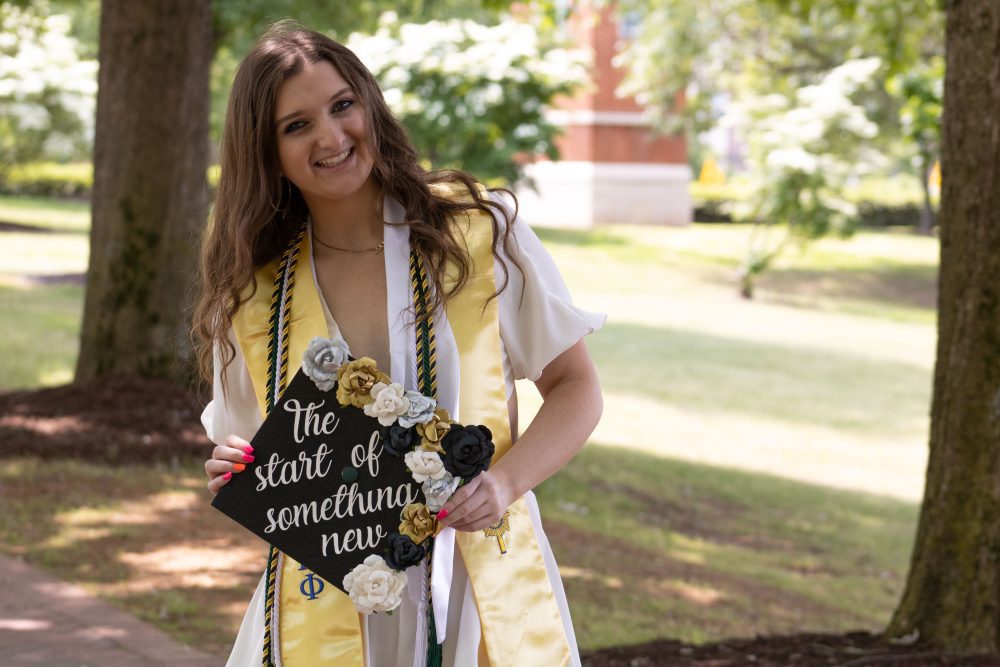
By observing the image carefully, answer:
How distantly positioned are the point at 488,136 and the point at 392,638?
16.0 metres

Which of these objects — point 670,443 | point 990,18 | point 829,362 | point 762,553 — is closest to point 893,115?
point 829,362

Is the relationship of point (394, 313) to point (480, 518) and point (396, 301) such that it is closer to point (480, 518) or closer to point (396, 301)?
point (396, 301)

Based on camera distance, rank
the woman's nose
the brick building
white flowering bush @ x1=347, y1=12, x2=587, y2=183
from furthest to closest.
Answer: the brick building < white flowering bush @ x1=347, y1=12, x2=587, y2=183 < the woman's nose

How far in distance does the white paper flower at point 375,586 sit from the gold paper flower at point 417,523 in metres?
0.07

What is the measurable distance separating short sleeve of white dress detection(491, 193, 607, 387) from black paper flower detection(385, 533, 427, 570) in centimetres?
42

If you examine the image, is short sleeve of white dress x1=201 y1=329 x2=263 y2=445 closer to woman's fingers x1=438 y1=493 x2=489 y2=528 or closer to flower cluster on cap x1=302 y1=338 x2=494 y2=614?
flower cluster on cap x1=302 y1=338 x2=494 y2=614

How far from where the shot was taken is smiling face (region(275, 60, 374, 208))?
8.26 feet

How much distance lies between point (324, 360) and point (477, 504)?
366 millimetres

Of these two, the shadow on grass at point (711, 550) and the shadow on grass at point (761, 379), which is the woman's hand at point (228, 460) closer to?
the shadow on grass at point (711, 550)

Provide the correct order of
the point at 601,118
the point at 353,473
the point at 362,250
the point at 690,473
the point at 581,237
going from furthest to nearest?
the point at 601,118 → the point at 581,237 → the point at 690,473 → the point at 362,250 → the point at 353,473

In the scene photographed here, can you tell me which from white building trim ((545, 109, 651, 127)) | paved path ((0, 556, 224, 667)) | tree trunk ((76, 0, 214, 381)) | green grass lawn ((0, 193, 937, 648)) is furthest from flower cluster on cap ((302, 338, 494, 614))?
white building trim ((545, 109, 651, 127))

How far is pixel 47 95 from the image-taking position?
29875 millimetres

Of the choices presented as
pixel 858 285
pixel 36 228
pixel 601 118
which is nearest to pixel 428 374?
pixel 858 285

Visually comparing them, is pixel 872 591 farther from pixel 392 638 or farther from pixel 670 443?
pixel 392 638
